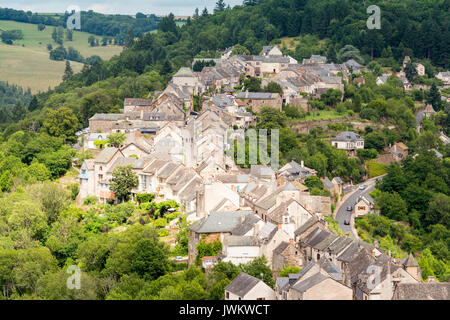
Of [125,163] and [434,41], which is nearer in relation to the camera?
Answer: [125,163]

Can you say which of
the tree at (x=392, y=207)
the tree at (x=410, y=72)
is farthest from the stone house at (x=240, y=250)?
the tree at (x=410, y=72)

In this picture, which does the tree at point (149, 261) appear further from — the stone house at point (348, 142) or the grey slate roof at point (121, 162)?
the stone house at point (348, 142)

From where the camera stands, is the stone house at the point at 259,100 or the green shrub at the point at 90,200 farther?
the stone house at the point at 259,100

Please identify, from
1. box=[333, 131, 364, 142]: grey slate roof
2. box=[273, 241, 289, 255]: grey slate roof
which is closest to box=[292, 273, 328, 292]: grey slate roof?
box=[273, 241, 289, 255]: grey slate roof

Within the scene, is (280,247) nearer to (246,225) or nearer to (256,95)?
(246,225)
